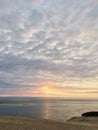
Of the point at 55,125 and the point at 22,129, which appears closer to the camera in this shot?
the point at 22,129

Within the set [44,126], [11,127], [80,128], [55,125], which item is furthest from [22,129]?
[80,128]

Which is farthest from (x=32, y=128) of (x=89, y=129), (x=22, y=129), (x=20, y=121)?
(x=89, y=129)

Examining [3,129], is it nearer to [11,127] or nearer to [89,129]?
[11,127]

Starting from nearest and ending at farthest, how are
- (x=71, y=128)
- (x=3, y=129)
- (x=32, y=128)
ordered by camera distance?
(x=3, y=129) → (x=32, y=128) → (x=71, y=128)

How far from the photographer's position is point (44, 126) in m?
21.6

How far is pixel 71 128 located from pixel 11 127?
638 cm

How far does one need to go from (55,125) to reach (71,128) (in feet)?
5.69

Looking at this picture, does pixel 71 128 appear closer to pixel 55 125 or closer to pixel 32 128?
pixel 55 125

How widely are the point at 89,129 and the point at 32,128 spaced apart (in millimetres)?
Result: 6447

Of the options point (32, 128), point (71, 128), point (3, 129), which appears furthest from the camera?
point (71, 128)

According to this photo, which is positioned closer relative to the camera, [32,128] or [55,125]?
[32,128]

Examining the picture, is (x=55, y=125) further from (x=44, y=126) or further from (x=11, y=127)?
(x=11, y=127)

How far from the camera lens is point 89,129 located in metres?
22.8

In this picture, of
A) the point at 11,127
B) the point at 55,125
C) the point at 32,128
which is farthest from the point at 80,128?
the point at 11,127
